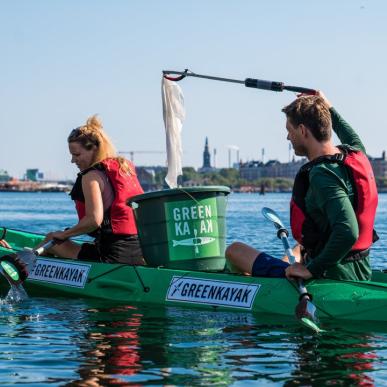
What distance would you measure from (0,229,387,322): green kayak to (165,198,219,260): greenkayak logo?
29 centimetres

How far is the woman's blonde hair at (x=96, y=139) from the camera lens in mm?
9562

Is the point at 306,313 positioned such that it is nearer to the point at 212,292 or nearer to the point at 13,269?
the point at 212,292

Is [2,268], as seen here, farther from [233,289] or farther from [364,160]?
[364,160]

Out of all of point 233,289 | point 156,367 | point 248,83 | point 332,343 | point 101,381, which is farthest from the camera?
point 248,83

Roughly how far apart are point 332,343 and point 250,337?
684 millimetres

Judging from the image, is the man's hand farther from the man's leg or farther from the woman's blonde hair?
the woman's blonde hair

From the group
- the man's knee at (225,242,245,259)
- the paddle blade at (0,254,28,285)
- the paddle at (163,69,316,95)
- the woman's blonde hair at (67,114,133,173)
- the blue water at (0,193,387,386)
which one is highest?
the paddle at (163,69,316,95)

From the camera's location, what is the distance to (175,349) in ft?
23.9

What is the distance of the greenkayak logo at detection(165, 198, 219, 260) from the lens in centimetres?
950

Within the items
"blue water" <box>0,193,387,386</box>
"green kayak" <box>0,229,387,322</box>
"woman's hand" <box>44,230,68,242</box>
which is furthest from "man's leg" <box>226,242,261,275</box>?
"woman's hand" <box>44,230,68,242</box>

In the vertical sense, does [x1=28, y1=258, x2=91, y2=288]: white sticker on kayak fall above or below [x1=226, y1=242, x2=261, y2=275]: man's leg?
below

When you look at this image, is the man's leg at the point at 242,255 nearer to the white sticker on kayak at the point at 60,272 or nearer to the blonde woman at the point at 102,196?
the blonde woman at the point at 102,196

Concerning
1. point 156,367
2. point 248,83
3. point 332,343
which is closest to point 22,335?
point 156,367

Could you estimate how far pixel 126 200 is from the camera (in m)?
9.72
